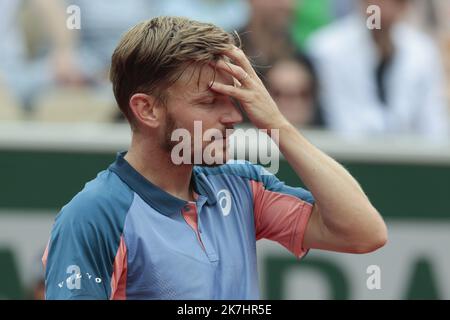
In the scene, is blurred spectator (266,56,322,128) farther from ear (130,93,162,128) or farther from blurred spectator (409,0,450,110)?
ear (130,93,162,128)

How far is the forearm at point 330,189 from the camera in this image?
3.05 m

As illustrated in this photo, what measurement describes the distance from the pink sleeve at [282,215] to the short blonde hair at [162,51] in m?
0.47

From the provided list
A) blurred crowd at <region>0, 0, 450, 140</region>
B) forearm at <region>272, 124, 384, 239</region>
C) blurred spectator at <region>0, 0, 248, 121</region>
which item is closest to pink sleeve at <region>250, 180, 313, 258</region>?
forearm at <region>272, 124, 384, 239</region>

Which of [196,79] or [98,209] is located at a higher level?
[196,79]

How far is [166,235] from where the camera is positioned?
301cm

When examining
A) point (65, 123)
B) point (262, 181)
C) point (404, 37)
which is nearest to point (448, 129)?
point (404, 37)

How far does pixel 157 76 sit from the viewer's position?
119 inches

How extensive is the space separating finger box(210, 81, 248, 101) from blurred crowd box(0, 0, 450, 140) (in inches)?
170

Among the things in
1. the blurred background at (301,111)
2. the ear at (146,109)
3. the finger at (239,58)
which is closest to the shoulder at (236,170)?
the ear at (146,109)

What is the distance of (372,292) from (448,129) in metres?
1.46

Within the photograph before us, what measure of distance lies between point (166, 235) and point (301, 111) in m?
4.48

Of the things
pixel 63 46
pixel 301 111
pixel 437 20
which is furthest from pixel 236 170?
pixel 437 20

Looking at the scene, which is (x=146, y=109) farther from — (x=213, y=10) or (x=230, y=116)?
(x=213, y=10)
